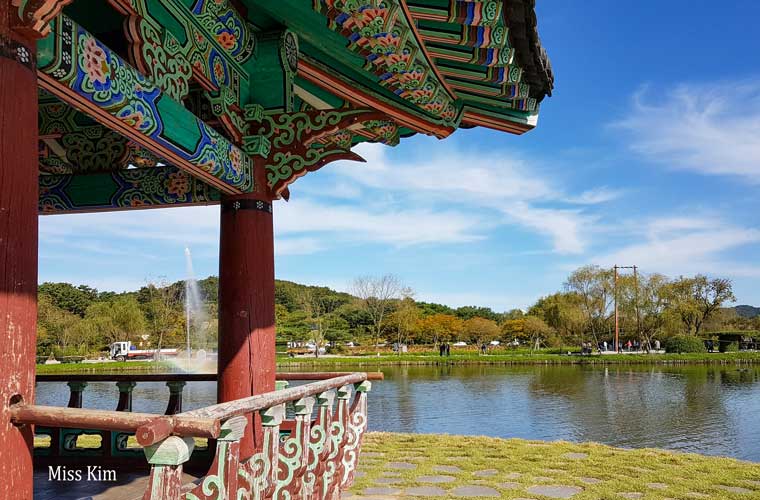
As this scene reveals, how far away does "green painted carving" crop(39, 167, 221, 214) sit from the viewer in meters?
4.82

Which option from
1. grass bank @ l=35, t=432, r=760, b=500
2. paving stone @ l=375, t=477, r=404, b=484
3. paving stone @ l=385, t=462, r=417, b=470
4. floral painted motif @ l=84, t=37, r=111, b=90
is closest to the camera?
floral painted motif @ l=84, t=37, r=111, b=90

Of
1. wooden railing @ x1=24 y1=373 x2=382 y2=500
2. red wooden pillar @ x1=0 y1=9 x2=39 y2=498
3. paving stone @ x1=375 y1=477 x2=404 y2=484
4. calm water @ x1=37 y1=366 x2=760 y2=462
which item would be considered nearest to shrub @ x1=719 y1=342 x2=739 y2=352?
calm water @ x1=37 y1=366 x2=760 y2=462

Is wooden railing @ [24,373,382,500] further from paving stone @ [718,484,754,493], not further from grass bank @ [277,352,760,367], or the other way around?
grass bank @ [277,352,760,367]

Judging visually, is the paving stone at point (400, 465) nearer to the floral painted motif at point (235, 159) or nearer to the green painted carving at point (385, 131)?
the green painted carving at point (385, 131)

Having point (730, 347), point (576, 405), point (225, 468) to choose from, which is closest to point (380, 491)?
point (225, 468)

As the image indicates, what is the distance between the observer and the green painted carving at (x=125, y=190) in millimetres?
4824

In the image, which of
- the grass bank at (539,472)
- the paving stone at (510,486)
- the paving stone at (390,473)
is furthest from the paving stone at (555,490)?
the paving stone at (390,473)

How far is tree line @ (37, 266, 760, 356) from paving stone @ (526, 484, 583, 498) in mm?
43351

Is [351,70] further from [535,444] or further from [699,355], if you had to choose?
[699,355]

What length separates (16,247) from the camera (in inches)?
80.3

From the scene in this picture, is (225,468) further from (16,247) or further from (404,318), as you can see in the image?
(404,318)

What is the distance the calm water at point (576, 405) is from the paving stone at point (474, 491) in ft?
25.0

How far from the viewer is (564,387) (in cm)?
2350

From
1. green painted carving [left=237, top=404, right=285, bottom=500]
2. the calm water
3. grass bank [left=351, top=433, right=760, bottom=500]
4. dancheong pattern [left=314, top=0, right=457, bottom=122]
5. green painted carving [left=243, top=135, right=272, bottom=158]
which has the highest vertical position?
dancheong pattern [left=314, top=0, right=457, bottom=122]
